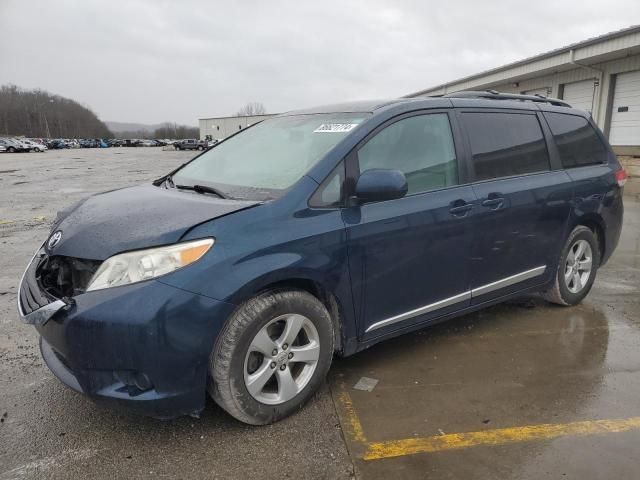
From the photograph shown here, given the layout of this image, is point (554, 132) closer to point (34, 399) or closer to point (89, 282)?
point (89, 282)

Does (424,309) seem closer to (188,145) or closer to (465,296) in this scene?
→ (465,296)

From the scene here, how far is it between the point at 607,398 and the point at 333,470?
1.81 m

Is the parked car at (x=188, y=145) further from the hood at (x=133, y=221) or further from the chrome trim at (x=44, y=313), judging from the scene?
the chrome trim at (x=44, y=313)

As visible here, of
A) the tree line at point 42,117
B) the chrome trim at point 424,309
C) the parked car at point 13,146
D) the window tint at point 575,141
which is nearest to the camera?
the chrome trim at point 424,309

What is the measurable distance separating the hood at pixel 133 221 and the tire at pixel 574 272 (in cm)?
297

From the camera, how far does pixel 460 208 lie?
336 centimetres

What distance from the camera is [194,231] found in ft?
8.06

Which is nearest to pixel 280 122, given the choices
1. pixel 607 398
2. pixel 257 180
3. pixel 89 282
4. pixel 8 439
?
pixel 257 180

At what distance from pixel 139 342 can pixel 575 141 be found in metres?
3.96

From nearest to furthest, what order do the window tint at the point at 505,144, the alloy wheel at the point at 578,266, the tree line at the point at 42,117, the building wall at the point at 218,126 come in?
the window tint at the point at 505,144 → the alloy wheel at the point at 578,266 → the building wall at the point at 218,126 → the tree line at the point at 42,117

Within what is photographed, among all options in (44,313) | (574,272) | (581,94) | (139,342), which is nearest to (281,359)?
(139,342)

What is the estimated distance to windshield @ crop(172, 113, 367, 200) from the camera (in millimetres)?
2986

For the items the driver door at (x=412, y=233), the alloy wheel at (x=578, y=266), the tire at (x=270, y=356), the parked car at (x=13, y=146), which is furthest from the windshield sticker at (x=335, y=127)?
the parked car at (x=13, y=146)

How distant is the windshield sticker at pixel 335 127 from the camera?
10.3 feet
